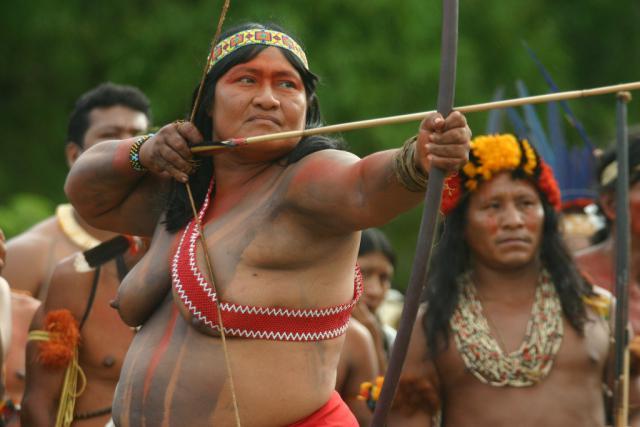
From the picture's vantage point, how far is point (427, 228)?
12.4 ft

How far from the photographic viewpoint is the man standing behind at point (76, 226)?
738 centimetres

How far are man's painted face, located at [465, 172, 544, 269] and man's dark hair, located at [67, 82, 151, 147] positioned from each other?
2.38 metres

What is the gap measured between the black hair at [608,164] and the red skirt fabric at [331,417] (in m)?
3.39

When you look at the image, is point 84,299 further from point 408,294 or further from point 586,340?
point 408,294

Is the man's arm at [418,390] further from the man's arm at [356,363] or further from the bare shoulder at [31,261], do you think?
the bare shoulder at [31,261]

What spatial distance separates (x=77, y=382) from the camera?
6234 millimetres

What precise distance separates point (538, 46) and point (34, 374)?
391 inches

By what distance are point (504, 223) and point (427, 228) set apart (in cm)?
250

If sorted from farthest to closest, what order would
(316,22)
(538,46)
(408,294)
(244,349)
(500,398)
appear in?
(538,46)
(316,22)
(500,398)
(244,349)
(408,294)

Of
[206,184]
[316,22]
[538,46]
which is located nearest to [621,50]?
[538,46]

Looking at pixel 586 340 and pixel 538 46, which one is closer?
pixel 586 340

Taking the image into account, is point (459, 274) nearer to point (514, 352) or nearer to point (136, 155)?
point (514, 352)

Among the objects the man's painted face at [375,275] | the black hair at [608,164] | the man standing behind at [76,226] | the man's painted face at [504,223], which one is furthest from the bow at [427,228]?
the man's painted face at [375,275]

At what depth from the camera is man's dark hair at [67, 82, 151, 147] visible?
785cm
